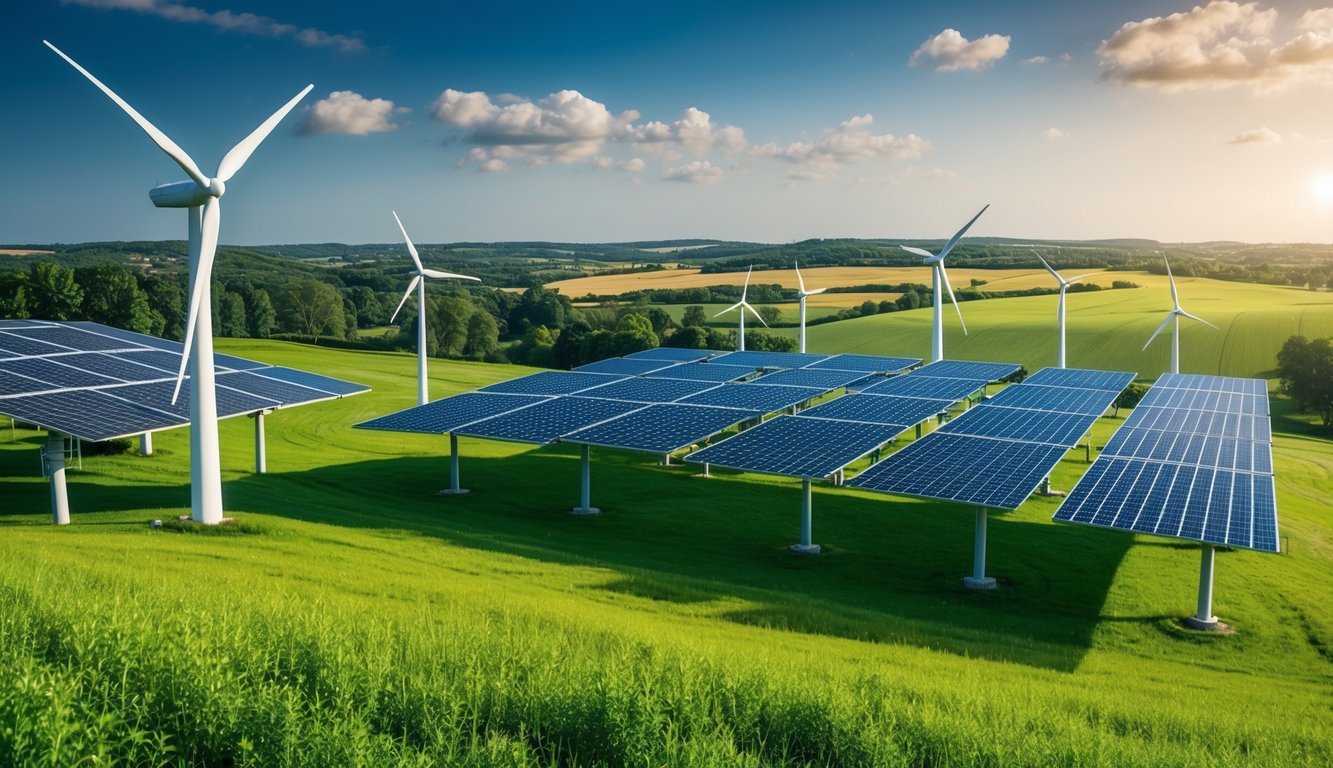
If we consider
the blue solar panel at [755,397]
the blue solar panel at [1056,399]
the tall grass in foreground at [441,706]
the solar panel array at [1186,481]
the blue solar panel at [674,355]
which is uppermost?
the tall grass in foreground at [441,706]

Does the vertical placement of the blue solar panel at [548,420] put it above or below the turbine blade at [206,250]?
below

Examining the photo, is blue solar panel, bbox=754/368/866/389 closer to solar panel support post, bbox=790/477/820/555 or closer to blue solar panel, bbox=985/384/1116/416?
blue solar panel, bbox=985/384/1116/416

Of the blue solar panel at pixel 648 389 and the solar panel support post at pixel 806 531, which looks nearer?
the solar panel support post at pixel 806 531

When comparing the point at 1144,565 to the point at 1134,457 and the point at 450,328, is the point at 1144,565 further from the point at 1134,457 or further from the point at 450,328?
the point at 450,328

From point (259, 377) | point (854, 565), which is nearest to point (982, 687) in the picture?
point (854, 565)

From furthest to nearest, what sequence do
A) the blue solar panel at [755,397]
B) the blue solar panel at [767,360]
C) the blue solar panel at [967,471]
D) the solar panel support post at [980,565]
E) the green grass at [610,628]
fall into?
the blue solar panel at [767,360] < the blue solar panel at [755,397] < the solar panel support post at [980,565] < the blue solar panel at [967,471] < the green grass at [610,628]

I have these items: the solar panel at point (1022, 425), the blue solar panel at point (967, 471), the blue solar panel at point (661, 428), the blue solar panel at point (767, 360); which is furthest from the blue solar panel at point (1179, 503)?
the blue solar panel at point (767, 360)

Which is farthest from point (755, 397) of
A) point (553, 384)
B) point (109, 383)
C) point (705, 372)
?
point (109, 383)

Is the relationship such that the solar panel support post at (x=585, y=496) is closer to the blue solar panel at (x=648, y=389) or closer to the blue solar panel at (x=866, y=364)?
the blue solar panel at (x=648, y=389)
